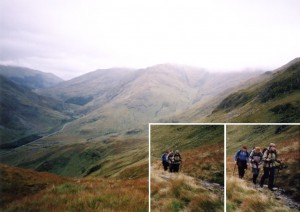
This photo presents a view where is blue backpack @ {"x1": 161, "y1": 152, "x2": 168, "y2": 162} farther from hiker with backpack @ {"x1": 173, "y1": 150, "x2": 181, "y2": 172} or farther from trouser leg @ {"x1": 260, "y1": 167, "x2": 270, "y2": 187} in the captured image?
trouser leg @ {"x1": 260, "y1": 167, "x2": 270, "y2": 187}

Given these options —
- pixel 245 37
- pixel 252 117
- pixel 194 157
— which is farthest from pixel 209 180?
pixel 245 37

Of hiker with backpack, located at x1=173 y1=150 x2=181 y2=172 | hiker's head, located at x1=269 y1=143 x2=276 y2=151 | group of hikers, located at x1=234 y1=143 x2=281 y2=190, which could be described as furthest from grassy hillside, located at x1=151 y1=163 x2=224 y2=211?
hiker's head, located at x1=269 y1=143 x2=276 y2=151

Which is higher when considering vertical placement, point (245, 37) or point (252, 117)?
point (245, 37)

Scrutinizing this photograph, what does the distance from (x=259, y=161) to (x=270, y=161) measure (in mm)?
270

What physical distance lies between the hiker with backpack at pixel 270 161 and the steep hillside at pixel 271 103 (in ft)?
238

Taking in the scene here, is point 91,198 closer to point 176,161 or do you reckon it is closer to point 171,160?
point 171,160

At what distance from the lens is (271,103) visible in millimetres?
104688

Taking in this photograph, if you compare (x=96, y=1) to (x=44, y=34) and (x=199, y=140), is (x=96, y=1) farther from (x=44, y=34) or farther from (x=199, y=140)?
(x=199, y=140)

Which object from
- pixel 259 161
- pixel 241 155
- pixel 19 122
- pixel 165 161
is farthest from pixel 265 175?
pixel 19 122

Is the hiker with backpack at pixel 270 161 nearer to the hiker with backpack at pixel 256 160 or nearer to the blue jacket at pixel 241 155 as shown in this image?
the hiker with backpack at pixel 256 160

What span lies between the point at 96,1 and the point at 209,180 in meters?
51.7

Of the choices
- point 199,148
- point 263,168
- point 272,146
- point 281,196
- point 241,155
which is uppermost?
point 272,146

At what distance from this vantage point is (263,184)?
9141 mm

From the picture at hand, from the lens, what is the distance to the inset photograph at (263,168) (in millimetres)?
8680
